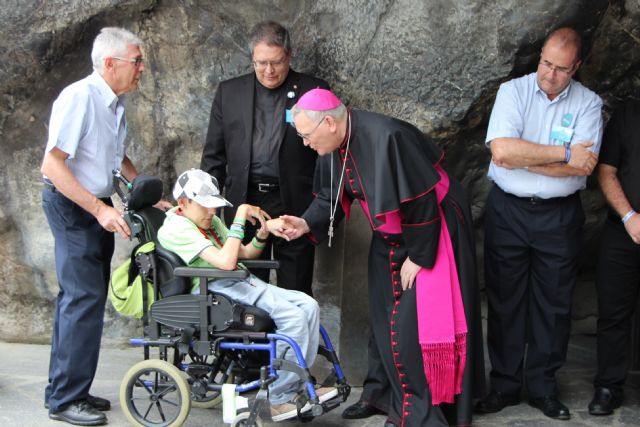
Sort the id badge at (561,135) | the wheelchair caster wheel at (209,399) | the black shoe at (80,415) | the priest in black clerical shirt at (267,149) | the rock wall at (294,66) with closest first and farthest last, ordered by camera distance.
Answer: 1. the wheelchair caster wheel at (209,399)
2. the black shoe at (80,415)
3. the id badge at (561,135)
4. the priest in black clerical shirt at (267,149)
5. the rock wall at (294,66)

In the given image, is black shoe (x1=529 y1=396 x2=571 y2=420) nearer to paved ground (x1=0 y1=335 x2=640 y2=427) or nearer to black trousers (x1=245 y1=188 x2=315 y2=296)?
paved ground (x1=0 y1=335 x2=640 y2=427)

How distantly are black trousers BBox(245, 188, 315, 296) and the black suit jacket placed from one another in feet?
0.25

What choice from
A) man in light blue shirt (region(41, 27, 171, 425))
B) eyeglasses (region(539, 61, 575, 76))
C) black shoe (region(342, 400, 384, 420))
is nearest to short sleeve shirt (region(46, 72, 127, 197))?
man in light blue shirt (region(41, 27, 171, 425))

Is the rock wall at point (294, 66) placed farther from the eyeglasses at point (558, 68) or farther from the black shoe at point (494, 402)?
the black shoe at point (494, 402)

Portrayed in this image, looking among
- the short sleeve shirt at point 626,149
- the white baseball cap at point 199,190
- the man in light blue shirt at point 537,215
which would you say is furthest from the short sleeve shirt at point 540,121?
the white baseball cap at point 199,190

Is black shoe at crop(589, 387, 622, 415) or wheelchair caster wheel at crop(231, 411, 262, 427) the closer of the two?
wheelchair caster wheel at crop(231, 411, 262, 427)

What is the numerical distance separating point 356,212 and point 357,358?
2.79ft

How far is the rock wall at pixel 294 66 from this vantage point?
5453mm

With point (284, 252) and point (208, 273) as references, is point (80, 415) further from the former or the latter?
point (284, 252)

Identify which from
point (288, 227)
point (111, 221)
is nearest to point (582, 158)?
point (288, 227)

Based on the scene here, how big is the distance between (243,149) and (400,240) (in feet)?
3.56

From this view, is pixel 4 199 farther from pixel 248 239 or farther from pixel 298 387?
pixel 298 387

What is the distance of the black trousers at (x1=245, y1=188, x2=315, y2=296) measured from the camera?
17.6 ft

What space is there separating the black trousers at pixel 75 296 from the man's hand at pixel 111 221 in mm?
220
